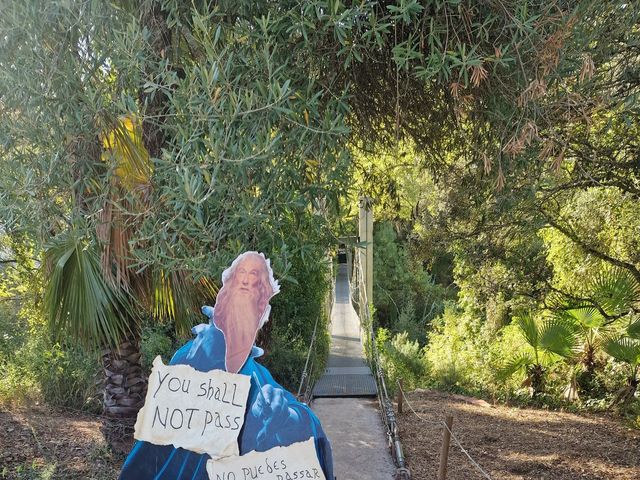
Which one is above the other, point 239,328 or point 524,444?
point 239,328

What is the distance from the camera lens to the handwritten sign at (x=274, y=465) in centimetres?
283

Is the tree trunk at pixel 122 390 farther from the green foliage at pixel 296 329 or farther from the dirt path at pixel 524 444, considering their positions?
the green foliage at pixel 296 329

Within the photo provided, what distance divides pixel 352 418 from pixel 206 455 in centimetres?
589

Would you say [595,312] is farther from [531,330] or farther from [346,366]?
[346,366]

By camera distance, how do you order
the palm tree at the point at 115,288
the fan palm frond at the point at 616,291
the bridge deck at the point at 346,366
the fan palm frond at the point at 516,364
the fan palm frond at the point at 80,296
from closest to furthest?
1. the palm tree at the point at 115,288
2. the fan palm frond at the point at 80,296
3. the fan palm frond at the point at 616,291
4. the fan palm frond at the point at 516,364
5. the bridge deck at the point at 346,366

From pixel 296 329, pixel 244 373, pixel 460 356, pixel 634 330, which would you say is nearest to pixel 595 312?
pixel 634 330

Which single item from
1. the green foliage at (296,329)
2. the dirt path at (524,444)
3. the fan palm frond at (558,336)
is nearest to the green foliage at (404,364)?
the green foliage at (296,329)

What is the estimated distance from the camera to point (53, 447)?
19.5 ft

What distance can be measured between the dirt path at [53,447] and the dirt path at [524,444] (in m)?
3.33

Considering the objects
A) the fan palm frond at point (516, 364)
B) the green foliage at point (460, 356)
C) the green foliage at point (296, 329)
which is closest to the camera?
the fan palm frond at point (516, 364)

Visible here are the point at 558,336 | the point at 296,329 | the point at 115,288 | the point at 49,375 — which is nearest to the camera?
the point at 115,288

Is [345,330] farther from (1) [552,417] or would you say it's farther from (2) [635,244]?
(2) [635,244]

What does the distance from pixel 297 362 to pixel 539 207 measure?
6220mm

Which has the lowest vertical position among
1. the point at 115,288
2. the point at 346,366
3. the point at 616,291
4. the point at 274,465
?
the point at 346,366
